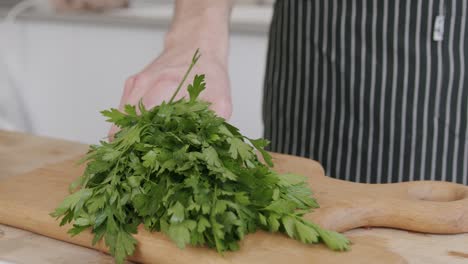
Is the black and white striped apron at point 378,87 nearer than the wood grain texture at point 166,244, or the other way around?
the wood grain texture at point 166,244

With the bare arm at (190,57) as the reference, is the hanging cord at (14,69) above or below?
below

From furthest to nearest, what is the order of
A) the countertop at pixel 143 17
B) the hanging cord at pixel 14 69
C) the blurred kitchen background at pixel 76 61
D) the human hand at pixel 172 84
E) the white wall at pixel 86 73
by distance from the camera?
the hanging cord at pixel 14 69 < the blurred kitchen background at pixel 76 61 < the white wall at pixel 86 73 < the countertop at pixel 143 17 < the human hand at pixel 172 84

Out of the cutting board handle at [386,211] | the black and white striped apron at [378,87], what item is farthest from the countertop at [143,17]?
the cutting board handle at [386,211]

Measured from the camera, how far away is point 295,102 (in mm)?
1724

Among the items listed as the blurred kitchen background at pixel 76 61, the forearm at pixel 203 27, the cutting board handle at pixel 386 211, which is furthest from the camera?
the blurred kitchen background at pixel 76 61

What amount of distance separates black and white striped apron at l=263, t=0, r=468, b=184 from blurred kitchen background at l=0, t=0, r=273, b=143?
1.31 metres

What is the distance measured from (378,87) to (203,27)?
44 centimetres

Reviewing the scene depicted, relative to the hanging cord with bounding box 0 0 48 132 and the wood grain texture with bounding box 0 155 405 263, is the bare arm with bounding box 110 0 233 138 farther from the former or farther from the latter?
the hanging cord with bounding box 0 0 48 132

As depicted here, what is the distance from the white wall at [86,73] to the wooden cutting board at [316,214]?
1.68 metres

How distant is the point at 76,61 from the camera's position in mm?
3410

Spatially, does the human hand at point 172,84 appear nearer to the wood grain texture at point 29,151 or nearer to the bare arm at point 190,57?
the bare arm at point 190,57

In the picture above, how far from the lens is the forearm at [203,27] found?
57.3 inches

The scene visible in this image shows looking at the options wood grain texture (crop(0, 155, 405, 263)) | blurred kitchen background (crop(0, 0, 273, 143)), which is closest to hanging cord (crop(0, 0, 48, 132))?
blurred kitchen background (crop(0, 0, 273, 143))

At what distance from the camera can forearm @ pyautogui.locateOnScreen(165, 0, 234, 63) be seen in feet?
4.78
